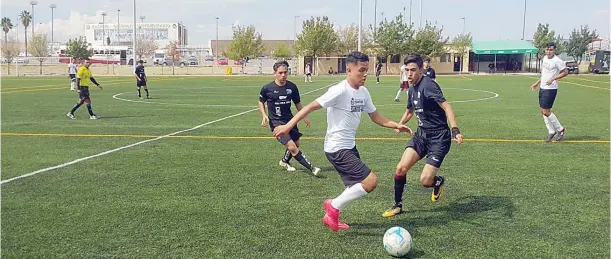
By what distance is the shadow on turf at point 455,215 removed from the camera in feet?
18.7

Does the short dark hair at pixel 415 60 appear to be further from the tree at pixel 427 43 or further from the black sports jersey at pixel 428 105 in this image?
the tree at pixel 427 43

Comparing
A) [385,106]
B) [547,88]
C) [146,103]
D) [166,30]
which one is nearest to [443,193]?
[547,88]

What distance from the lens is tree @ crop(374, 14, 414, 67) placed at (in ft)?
218

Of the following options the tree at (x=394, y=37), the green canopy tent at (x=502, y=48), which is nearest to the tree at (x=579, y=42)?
the green canopy tent at (x=502, y=48)

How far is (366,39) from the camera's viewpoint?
75.4 metres

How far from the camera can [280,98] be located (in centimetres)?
890

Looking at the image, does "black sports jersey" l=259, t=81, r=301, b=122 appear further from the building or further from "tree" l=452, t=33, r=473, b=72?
the building

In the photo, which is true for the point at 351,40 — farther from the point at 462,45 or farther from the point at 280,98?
the point at 280,98

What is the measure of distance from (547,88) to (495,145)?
80.3 inches

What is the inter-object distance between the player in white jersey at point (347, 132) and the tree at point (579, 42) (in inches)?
3235

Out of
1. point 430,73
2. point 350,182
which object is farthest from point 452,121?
point 430,73

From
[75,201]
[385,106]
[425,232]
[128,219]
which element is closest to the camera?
[425,232]

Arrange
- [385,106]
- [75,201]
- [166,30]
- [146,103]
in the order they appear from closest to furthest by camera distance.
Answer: [75,201], [385,106], [146,103], [166,30]

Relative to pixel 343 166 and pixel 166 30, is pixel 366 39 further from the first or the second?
pixel 166 30
